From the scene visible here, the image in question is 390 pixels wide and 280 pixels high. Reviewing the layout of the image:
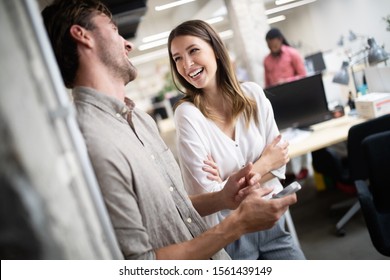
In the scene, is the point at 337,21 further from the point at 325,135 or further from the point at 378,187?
the point at 325,135

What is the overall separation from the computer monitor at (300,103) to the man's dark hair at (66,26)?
161 cm

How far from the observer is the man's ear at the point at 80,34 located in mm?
799

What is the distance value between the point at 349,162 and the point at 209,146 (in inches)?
40.2

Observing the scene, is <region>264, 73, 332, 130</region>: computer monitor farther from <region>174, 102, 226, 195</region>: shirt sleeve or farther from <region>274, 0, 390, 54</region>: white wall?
<region>174, 102, 226, 195</region>: shirt sleeve

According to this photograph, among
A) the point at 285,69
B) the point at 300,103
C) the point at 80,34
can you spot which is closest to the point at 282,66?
the point at 285,69

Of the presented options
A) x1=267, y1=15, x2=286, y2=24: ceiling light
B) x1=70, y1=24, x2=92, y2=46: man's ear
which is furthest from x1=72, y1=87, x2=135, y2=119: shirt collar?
x1=267, y1=15, x2=286, y2=24: ceiling light

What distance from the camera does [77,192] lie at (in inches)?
23.4

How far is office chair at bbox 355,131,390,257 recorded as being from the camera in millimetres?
1385

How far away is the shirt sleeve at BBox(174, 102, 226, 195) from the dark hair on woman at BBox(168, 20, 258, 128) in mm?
42

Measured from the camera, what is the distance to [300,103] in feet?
7.68

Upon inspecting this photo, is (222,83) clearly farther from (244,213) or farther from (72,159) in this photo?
(72,159)

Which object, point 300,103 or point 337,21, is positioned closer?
point 337,21
